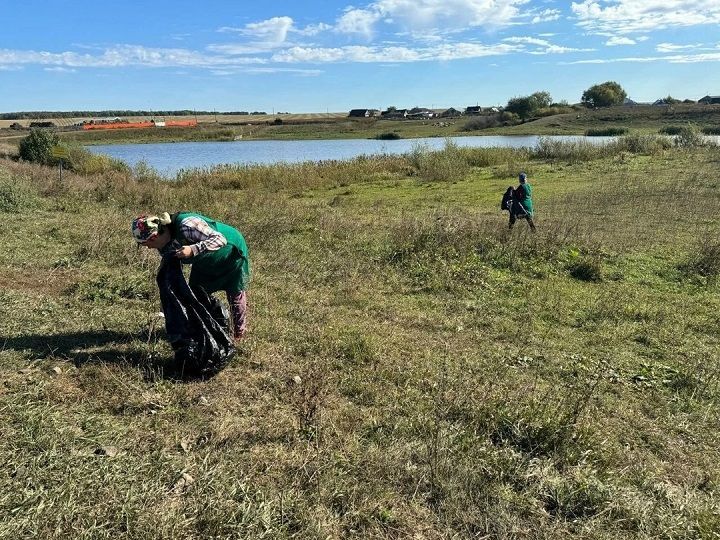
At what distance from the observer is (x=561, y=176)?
2316 centimetres

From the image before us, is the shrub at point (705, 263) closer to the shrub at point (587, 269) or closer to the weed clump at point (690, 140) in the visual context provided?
the shrub at point (587, 269)

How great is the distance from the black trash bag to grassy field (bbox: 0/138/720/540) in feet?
0.54

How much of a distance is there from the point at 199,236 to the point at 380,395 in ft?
6.64

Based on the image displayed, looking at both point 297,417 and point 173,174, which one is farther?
point 173,174

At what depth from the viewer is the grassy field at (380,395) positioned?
2865 mm

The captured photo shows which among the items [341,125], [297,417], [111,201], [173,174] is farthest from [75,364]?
[341,125]

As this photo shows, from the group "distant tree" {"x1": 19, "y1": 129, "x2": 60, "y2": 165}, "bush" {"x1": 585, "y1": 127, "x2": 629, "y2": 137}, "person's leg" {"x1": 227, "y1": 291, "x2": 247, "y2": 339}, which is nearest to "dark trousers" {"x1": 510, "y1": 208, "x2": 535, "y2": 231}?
"person's leg" {"x1": 227, "y1": 291, "x2": 247, "y2": 339}

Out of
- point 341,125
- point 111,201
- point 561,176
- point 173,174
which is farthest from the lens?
point 341,125

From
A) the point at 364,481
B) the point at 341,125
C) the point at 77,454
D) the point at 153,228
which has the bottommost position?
the point at 364,481

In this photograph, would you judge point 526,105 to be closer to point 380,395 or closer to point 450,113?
point 450,113

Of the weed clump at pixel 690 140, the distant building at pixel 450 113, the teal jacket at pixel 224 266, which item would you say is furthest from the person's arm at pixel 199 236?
the distant building at pixel 450 113

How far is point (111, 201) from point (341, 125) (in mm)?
81348

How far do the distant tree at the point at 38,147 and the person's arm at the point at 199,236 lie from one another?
22267 millimetres

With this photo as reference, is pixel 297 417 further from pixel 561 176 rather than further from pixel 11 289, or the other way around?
pixel 561 176
